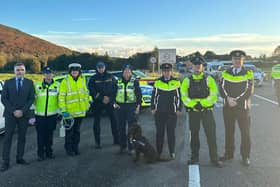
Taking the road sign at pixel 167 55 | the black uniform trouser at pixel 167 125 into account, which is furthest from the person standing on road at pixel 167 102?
the road sign at pixel 167 55

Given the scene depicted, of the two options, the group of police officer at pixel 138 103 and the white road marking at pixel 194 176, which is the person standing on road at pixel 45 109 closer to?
the group of police officer at pixel 138 103

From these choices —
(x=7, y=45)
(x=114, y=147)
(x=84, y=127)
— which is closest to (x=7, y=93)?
(x=114, y=147)

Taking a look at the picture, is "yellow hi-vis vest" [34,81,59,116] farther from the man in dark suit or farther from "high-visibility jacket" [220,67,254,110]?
"high-visibility jacket" [220,67,254,110]

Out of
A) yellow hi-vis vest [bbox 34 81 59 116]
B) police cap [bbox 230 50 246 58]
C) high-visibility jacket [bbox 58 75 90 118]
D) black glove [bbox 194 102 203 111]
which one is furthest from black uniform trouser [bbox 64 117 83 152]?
police cap [bbox 230 50 246 58]

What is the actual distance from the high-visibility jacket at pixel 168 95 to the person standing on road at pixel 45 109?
2075 mm

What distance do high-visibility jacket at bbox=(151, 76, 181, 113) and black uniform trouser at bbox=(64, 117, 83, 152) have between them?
5.86ft

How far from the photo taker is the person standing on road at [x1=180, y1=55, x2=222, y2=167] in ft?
19.5

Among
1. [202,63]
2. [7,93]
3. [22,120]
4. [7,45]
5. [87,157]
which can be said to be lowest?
[87,157]

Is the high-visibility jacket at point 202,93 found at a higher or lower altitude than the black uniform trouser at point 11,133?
higher

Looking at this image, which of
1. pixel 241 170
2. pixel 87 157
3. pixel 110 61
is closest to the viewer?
pixel 241 170

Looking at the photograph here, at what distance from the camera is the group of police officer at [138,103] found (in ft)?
19.7

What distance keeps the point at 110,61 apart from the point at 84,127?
143ft

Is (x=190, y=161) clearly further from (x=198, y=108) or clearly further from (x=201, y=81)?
(x=201, y=81)

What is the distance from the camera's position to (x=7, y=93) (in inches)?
248
